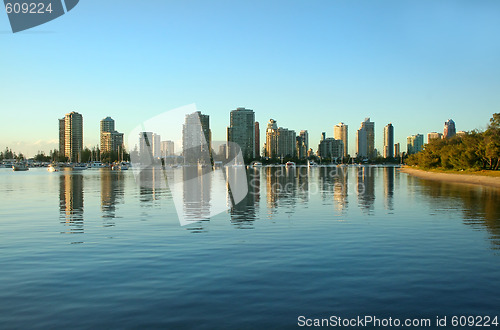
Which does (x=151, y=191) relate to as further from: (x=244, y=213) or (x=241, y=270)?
(x=241, y=270)

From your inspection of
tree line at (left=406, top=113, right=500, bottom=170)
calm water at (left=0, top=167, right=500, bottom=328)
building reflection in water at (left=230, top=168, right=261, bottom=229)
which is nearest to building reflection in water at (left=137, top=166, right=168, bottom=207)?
building reflection in water at (left=230, top=168, right=261, bottom=229)

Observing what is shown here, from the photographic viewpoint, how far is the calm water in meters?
12.3

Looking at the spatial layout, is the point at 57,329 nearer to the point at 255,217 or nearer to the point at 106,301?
the point at 106,301

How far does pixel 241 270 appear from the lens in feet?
54.9

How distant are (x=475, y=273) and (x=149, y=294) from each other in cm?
1183

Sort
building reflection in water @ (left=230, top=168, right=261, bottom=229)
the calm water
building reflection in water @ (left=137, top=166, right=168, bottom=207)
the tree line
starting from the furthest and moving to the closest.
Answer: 1. the tree line
2. building reflection in water @ (left=137, top=166, right=168, bottom=207)
3. building reflection in water @ (left=230, top=168, right=261, bottom=229)
4. the calm water

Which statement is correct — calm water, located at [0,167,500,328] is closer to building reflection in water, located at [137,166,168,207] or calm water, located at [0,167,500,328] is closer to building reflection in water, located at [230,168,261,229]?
building reflection in water, located at [230,168,261,229]

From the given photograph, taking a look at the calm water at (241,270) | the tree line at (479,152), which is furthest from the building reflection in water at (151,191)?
the tree line at (479,152)

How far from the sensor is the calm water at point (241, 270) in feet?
40.2

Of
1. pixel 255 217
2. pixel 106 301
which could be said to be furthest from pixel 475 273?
pixel 255 217

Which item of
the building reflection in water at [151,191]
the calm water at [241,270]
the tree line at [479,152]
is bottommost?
the building reflection in water at [151,191]

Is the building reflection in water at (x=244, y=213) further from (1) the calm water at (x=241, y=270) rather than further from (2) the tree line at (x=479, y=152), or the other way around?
(2) the tree line at (x=479, y=152)

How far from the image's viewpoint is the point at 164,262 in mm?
18062

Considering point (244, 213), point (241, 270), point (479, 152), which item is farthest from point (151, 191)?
point (479, 152)
